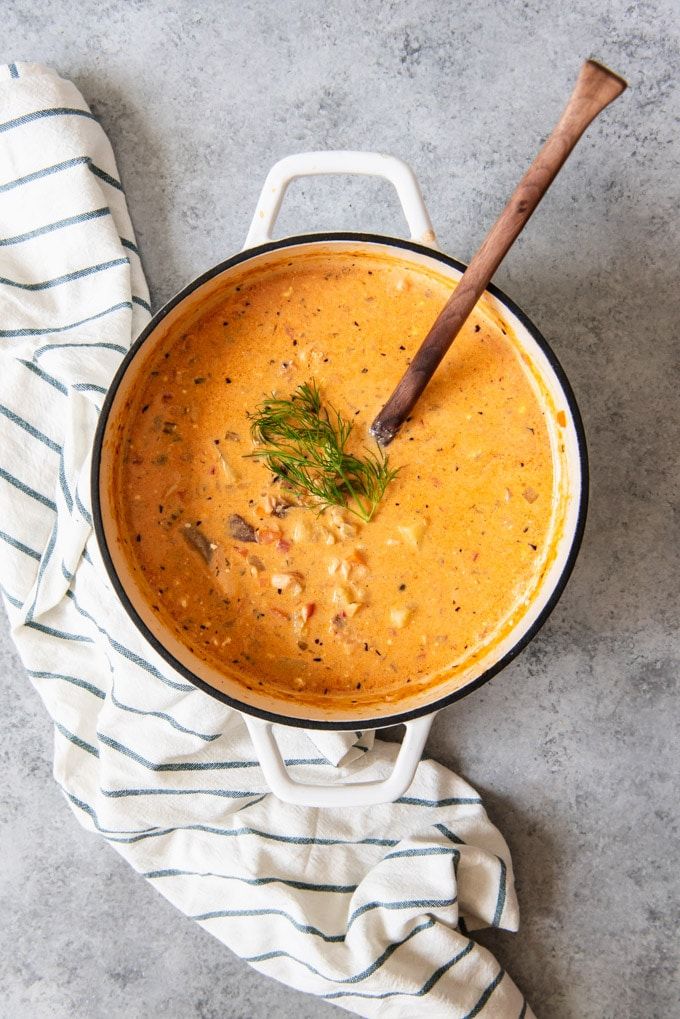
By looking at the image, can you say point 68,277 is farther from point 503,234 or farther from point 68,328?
point 503,234

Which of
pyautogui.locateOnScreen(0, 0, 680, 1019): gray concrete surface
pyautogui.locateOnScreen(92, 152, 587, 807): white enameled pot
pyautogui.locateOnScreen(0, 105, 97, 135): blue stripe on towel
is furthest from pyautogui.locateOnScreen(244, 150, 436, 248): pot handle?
pyautogui.locateOnScreen(0, 105, 97, 135): blue stripe on towel

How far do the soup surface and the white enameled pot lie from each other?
1.0 inches

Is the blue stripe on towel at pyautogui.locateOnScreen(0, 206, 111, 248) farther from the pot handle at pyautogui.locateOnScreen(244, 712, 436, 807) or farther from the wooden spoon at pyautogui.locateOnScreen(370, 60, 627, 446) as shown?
the pot handle at pyautogui.locateOnScreen(244, 712, 436, 807)

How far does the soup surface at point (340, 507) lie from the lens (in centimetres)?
131

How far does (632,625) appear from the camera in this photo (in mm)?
1596

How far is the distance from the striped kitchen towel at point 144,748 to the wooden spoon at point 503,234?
54 cm

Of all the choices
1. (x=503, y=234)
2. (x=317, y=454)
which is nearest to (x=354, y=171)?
(x=503, y=234)

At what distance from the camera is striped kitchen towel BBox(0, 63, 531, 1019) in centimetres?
151

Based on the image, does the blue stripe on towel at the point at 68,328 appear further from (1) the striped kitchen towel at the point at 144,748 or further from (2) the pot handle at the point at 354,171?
(2) the pot handle at the point at 354,171

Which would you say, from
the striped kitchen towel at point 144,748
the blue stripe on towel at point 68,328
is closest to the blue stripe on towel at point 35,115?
the striped kitchen towel at point 144,748

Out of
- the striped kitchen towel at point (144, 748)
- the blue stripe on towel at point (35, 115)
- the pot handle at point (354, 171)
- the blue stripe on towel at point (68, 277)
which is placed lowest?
the striped kitchen towel at point (144, 748)

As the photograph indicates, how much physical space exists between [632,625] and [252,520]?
0.73m

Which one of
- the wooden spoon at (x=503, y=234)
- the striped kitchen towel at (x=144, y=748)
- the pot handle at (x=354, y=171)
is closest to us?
the wooden spoon at (x=503, y=234)

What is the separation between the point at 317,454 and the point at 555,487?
1.18 ft
